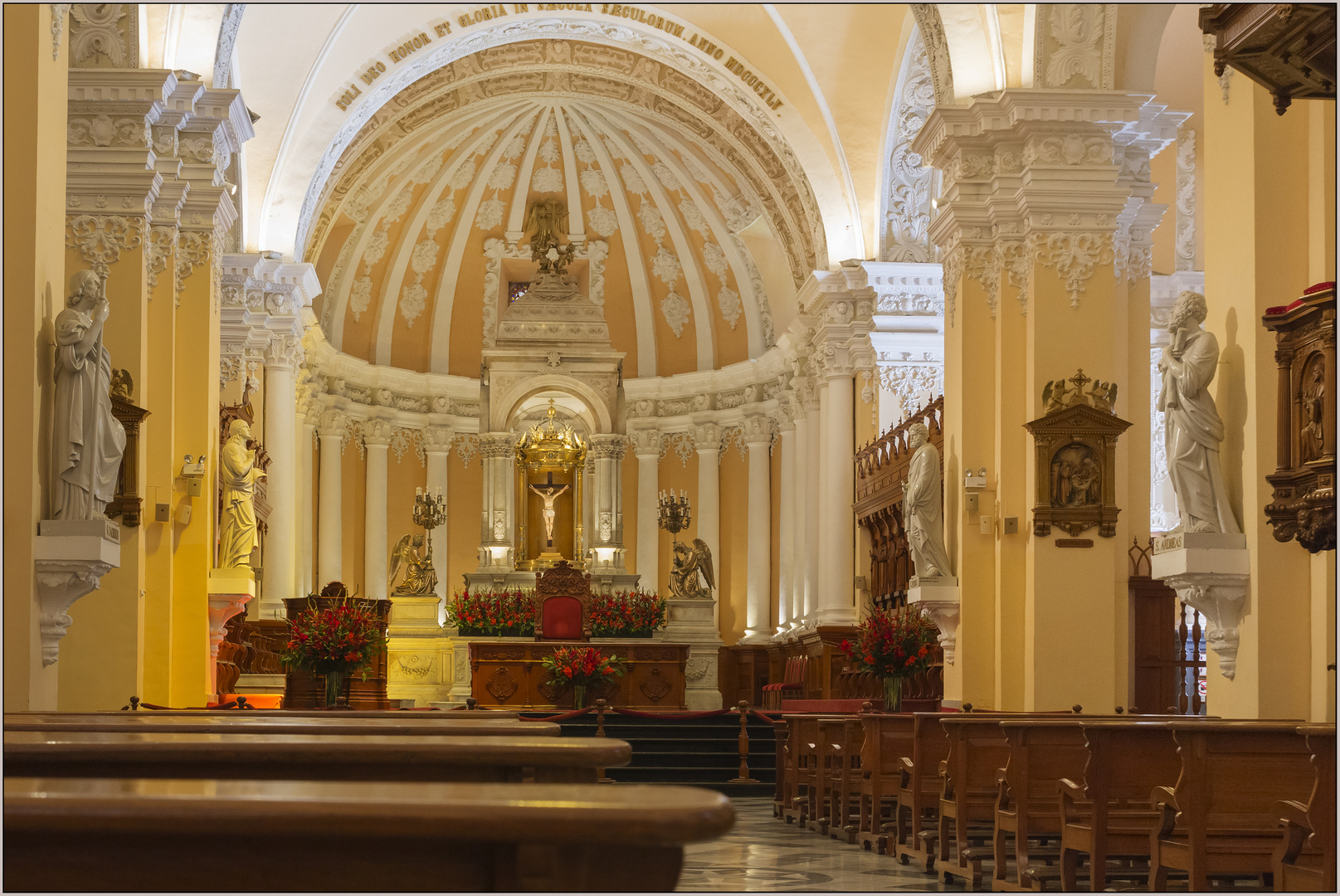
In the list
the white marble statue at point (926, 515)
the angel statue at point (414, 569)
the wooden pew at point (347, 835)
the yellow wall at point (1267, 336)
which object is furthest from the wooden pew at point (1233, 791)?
the angel statue at point (414, 569)

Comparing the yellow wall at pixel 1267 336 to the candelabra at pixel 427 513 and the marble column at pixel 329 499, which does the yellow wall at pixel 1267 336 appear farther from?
the marble column at pixel 329 499

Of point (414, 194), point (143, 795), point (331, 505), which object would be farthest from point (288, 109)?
point (143, 795)

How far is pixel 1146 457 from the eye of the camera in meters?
12.8

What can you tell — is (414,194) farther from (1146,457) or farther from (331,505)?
(1146,457)

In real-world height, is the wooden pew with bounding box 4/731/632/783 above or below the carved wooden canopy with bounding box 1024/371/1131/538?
below

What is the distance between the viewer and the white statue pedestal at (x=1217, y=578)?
7793 millimetres

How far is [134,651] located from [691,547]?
46.2ft

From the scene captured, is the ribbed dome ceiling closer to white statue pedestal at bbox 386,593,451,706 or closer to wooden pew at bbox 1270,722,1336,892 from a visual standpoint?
white statue pedestal at bbox 386,593,451,706

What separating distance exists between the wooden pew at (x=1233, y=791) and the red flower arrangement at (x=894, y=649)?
21.9 feet

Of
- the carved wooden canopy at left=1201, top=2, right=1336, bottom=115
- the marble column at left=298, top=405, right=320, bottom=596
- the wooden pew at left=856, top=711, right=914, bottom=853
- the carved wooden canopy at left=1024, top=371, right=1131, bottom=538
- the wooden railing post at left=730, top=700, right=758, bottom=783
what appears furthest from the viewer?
the marble column at left=298, top=405, right=320, bottom=596

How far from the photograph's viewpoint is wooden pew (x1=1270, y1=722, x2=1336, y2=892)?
4.94m

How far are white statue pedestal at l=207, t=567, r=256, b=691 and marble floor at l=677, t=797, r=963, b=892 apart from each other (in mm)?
5638

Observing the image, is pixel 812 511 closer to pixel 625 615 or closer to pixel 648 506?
pixel 625 615

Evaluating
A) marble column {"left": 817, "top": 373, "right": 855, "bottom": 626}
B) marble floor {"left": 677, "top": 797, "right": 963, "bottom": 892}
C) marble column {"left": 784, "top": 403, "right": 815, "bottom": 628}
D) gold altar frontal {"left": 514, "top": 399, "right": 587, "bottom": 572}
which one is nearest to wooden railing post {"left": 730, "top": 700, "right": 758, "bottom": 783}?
marble column {"left": 817, "top": 373, "right": 855, "bottom": 626}
